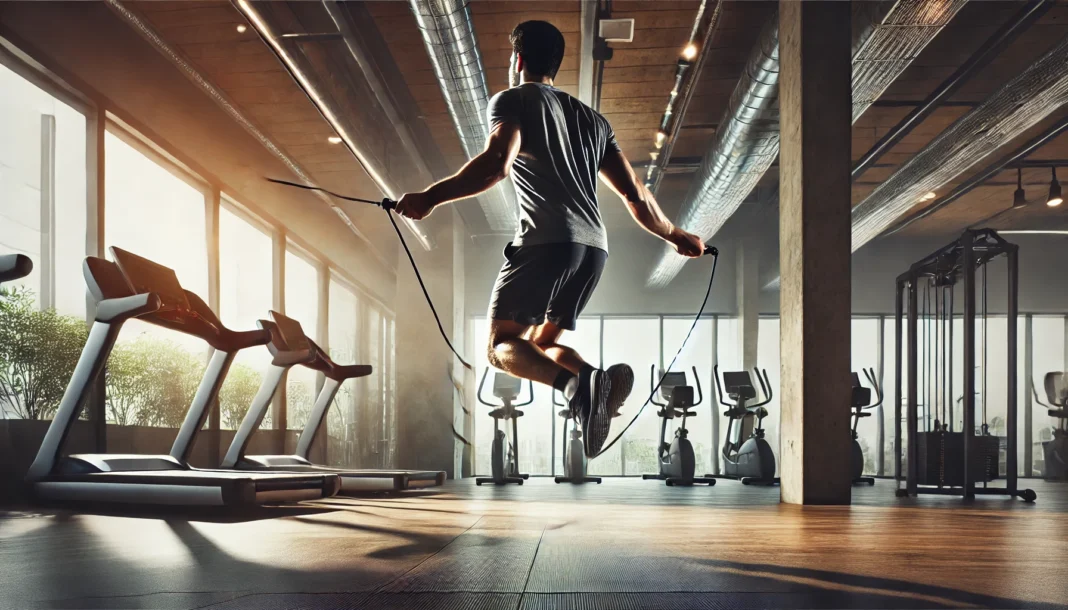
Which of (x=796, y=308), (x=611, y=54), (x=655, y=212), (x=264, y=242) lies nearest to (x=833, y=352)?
(x=796, y=308)

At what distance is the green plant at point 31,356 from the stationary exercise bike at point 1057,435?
1161 cm

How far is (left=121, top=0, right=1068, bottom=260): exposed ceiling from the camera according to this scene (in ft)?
19.8

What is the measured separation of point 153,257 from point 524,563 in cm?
578

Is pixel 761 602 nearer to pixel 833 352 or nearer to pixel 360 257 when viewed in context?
pixel 833 352

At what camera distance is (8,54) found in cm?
479

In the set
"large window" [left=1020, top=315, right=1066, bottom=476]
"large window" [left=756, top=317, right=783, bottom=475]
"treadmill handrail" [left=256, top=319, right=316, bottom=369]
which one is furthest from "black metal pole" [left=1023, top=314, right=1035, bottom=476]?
"treadmill handrail" [left=256, top=319, right=316, bottom=369]

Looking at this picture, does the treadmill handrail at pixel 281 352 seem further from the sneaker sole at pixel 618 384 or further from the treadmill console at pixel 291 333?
the sneaker sole at pixel 618 384

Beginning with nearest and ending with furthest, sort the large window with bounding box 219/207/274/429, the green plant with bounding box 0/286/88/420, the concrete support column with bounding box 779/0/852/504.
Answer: the concrete support column with bounding box 779/0/852/504, the green plant with bounding box 0/286/88/420, the large window with bounding box 219/207/274/429

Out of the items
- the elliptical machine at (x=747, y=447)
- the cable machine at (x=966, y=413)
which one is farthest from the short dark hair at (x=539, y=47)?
the elliptical machine at (x=747, y=447)

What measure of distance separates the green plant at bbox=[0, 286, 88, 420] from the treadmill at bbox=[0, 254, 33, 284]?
261cm

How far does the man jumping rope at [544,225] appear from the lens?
2.44 m

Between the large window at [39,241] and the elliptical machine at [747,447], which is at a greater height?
the large window at [39,241]

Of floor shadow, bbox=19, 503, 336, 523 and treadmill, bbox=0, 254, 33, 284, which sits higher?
treadmill, bbox=0, 254, 33, 284

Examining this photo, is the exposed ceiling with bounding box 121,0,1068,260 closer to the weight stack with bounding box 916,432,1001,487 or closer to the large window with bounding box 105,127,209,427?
the large window with bounding box 105,127,209,427
